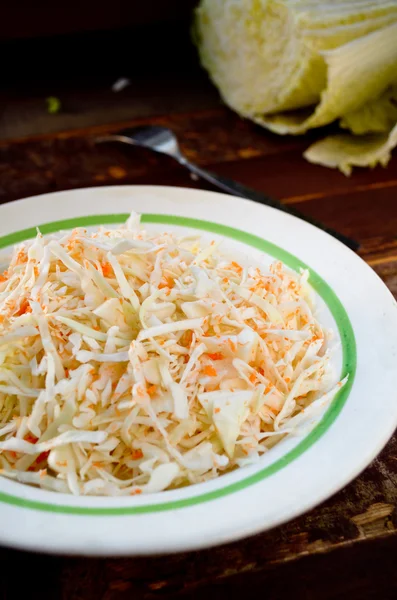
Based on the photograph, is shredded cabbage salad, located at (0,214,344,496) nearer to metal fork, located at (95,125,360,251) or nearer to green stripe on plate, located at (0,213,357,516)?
green stripe on plate, located at (0,213,357,516)

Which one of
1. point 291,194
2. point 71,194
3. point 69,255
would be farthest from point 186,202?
point 291,194

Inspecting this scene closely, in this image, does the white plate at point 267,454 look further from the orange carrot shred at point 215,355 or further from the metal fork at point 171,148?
the metal fork at point 171,148

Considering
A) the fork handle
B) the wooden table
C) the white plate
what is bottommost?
the wooden table

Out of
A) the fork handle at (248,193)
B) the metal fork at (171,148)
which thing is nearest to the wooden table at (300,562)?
the fork handle at (248,193)

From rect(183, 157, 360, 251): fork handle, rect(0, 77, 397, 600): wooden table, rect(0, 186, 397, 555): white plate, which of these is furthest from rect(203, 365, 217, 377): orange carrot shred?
rect(183, 157, 360, 251): fork handle

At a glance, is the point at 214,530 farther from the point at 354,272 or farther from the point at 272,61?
the point at 272,61

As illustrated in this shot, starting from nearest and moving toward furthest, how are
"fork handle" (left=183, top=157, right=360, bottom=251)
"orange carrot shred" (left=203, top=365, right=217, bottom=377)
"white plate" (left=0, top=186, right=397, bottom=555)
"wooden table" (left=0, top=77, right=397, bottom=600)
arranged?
1. "white plate" (left=0, top=186, right=397, bottom=555)
2. "wooden table" (left=0, top=77, right=397, bottom=600)
3. "orange carrot shred" (left=203, top=365, right=217, bottom=377)
4. "fork handle" (left=183, top=157, right=360, bottom=251)

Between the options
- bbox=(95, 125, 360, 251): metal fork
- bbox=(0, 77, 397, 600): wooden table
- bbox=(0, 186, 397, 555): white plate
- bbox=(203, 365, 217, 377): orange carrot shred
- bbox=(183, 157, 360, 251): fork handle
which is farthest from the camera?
bbox=(95, 125, 360, 251): metal fork
